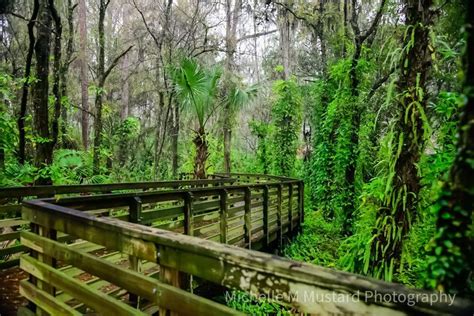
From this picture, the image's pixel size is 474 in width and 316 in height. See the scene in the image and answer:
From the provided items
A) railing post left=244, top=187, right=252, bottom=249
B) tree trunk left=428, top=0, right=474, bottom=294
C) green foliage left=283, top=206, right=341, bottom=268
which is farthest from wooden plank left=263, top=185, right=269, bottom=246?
tree trunk left=428, top=0, right=474, bottom=294

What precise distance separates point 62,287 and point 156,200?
51.4 inches

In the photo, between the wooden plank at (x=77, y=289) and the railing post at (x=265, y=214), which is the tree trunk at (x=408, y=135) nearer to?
the wooden plank at (x=77, y=289)

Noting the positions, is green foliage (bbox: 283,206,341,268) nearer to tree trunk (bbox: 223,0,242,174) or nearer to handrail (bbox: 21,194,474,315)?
tree trunk (bbox: 223,0,242,174)

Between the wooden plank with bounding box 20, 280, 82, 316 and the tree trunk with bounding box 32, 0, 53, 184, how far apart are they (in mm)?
3915

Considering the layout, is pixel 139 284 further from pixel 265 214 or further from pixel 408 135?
pixel 265 214

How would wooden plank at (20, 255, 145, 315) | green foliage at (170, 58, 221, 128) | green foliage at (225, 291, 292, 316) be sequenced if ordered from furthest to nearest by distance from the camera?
green foliage at (170, 58, 221, 128), green foliage at (225, 291, 292, 316), wooden plank at (20, 255, 145, 315)

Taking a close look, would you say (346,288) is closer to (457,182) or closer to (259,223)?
(457,182)

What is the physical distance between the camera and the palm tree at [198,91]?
339 inches

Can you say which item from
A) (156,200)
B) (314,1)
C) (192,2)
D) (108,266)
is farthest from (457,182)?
(192,2)

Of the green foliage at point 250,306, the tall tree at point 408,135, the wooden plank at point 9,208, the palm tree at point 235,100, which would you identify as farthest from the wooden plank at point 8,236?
the palm tree at point 235,100

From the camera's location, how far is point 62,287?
212 centimetres

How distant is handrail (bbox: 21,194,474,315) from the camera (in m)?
0.99

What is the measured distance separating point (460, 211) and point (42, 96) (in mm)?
6875

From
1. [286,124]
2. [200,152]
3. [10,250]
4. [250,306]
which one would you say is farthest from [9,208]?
[286,124]
